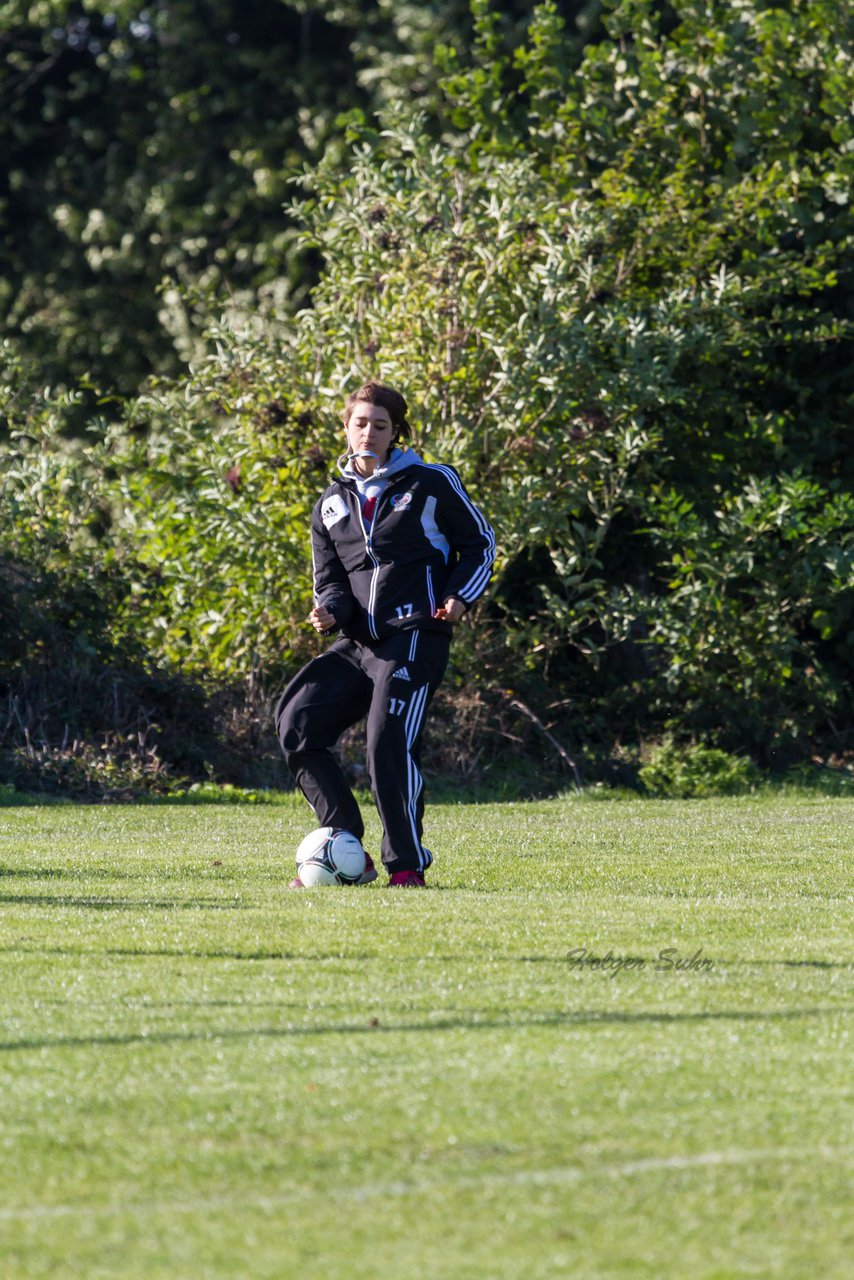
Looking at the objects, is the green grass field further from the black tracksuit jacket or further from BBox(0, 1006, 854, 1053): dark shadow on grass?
the black tracksuit jacket

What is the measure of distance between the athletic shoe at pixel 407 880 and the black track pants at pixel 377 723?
24mm

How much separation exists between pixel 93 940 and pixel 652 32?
35.3ft

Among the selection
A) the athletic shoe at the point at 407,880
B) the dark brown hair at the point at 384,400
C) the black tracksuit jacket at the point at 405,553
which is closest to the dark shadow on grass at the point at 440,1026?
the athletic shoe at the point at 407,880

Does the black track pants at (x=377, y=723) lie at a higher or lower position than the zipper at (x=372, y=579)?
lower

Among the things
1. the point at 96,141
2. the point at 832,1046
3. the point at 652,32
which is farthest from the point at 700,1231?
the point at 96,141

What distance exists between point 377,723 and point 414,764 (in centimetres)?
22

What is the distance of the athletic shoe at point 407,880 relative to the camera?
286 inches

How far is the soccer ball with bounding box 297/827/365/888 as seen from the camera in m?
7.34

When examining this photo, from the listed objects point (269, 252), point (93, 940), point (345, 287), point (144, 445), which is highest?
point (269, 252)

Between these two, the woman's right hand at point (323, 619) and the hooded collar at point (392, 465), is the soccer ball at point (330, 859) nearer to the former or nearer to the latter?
the woman's right hand at point (323, 619)

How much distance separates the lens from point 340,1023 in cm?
462

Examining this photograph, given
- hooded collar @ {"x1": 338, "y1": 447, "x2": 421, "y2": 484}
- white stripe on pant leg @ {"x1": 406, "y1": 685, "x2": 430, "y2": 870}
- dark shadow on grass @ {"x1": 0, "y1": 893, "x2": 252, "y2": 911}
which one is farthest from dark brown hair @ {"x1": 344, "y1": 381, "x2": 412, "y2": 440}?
dark shadow on grass @ {"x1": 0, "y1": 893, "x2": 252, "y2": 911}

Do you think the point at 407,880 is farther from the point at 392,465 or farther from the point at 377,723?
the point at 392,465

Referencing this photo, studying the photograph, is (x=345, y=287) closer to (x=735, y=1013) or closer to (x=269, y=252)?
(x=269, y=252)
